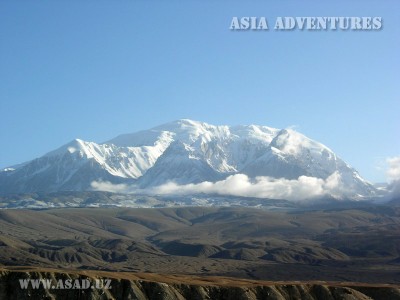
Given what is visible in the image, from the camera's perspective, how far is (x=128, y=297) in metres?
178

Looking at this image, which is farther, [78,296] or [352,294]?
[352,294]

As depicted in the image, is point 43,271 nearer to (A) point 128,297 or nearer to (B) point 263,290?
(A) point 128,297

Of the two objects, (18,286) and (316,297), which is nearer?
(18,286)

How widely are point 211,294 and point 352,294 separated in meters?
45.4

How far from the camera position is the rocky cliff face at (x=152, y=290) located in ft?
583

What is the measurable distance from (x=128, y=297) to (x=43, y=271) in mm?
28124

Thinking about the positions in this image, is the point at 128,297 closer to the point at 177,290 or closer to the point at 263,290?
the point at 177,290

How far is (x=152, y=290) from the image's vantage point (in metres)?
183

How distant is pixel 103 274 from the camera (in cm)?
19162

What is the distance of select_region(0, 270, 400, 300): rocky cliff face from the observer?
583 feet

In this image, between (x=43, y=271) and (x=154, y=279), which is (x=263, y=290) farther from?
(x=43, y=271)

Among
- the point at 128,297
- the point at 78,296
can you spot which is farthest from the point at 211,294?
the point at 78,296

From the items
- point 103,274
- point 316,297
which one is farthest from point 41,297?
point 316,297

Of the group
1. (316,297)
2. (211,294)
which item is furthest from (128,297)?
(316,297)
